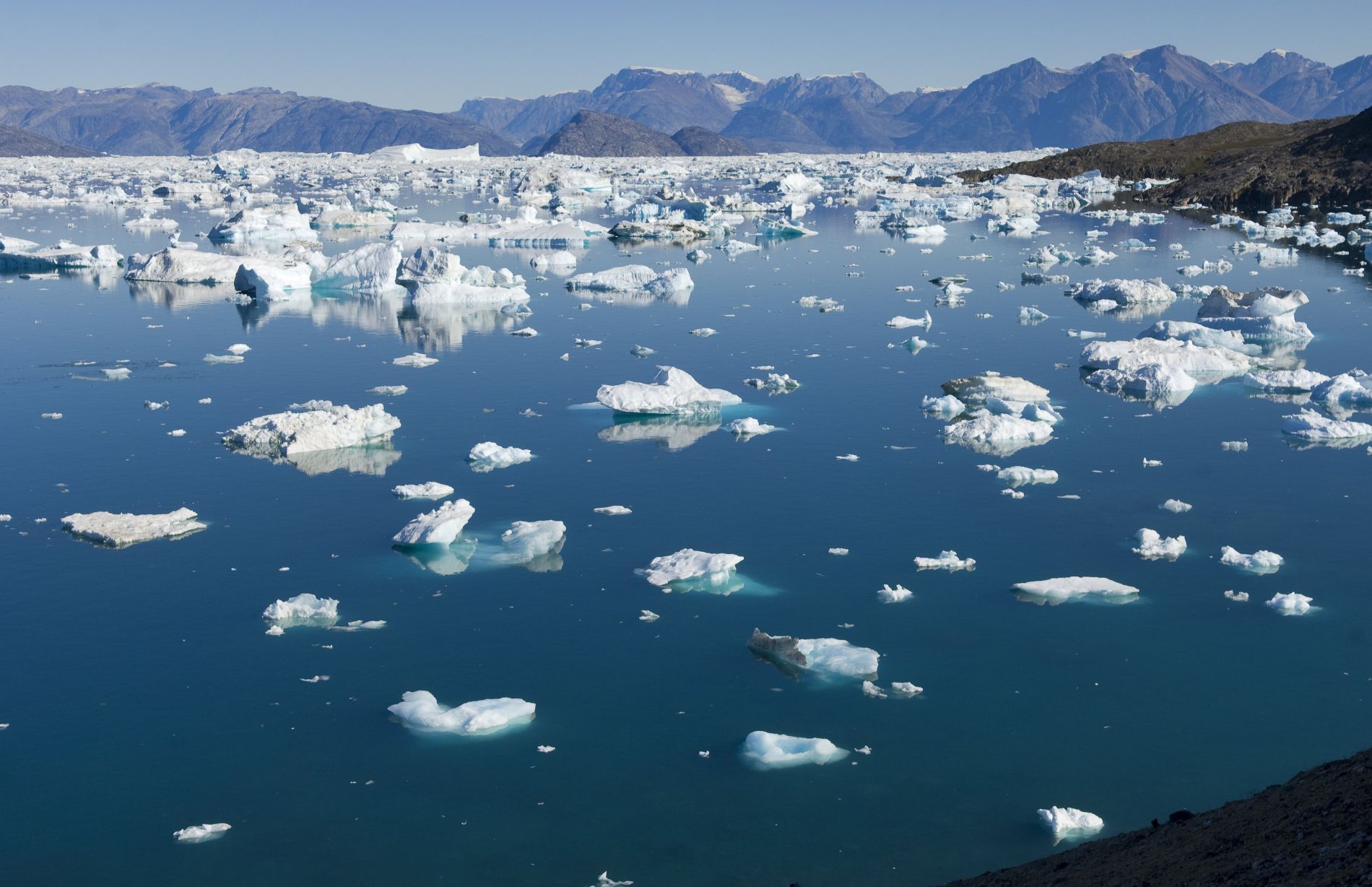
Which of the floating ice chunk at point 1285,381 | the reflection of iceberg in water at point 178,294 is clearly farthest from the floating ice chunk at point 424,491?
the reflection of iceberg in water at point 178,294

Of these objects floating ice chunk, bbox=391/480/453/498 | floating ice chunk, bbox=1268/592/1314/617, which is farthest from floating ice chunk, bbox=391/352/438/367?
floating ice chunk, bbox=1268/592/1314/617

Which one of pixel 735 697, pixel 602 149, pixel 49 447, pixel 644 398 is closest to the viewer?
pixel 735 697

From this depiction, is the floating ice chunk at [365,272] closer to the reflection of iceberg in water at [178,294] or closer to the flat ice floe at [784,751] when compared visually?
the reflection of iceberg in water at [178,294]

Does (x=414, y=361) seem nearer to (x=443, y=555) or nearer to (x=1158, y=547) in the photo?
(x=443, y=555)

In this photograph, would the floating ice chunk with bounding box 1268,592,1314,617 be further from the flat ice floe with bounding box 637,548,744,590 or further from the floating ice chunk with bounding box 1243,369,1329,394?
the floating ice chunk with bounding box 1243,369,1329,394

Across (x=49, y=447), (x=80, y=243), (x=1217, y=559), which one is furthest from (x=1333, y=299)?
(x=80, y=243)

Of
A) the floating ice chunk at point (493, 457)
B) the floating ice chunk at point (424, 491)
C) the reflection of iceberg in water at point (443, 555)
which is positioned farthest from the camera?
the floating ice chunk at point (493, 457)

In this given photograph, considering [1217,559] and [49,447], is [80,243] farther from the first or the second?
[1217,559]
